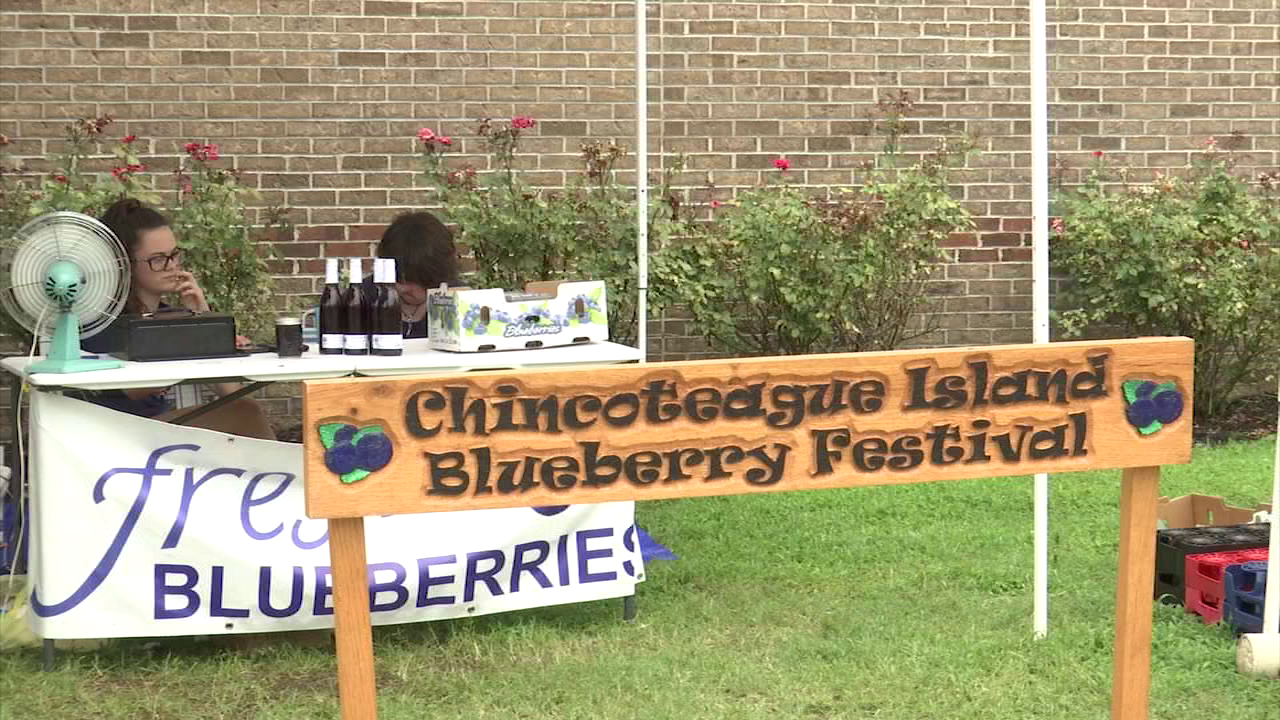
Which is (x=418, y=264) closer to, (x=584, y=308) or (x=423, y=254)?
(x=423, y=254)

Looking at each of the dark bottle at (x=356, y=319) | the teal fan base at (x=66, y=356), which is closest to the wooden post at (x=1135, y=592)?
the dark bottle at (x=356, y=319)

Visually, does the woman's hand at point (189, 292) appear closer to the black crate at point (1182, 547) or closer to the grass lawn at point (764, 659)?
the grass lawn at point (764, 659)

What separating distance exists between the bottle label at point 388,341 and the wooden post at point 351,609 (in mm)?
1487

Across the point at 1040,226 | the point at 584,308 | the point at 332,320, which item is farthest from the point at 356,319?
the point at 1040,226

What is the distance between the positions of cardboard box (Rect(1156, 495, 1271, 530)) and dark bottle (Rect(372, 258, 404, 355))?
262 cm

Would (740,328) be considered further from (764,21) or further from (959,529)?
(959,529)

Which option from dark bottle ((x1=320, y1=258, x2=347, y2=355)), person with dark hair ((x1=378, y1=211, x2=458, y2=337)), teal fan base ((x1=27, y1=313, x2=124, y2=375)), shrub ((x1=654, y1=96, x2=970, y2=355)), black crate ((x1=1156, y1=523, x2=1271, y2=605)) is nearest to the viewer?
teal fan base ((x1=27, y1=313, x2=124, y2=375))

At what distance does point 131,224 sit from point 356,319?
3.00 feet

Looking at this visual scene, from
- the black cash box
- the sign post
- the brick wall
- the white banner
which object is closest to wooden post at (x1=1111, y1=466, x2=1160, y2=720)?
the sign post

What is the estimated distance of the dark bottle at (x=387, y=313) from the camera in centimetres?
415

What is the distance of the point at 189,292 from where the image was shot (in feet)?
15.5

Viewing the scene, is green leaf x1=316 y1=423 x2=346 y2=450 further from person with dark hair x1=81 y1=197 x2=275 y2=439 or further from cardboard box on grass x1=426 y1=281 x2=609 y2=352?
person with dark hair x1=81 y1=197 x2=275 y2=439

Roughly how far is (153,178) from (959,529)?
12.9 ft

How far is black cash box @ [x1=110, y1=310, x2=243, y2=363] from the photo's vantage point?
4.07m
